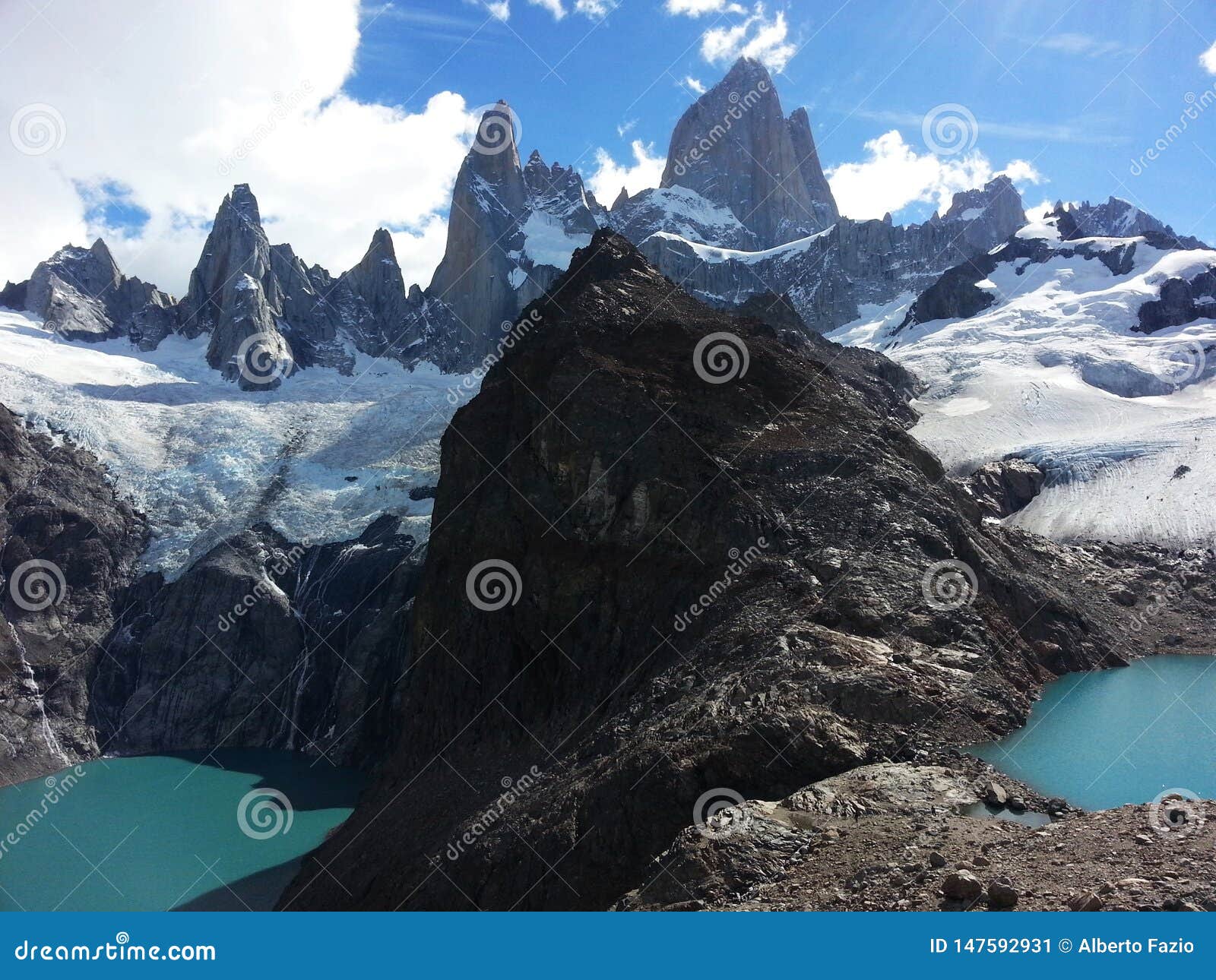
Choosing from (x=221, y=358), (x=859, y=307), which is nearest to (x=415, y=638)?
(x=221, y=358)

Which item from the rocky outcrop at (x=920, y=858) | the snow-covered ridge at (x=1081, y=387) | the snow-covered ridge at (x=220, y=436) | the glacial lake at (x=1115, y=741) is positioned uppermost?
the snow-covered ridge at (x=1081, y=387)

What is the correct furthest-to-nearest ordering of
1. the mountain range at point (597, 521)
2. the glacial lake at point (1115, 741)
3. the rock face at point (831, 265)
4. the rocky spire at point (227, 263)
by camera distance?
the rock face at point (831, 265), the rocky spire at point (227, 263), the mountain range at point (597, 521), the glacial lake at point (1115, 741)

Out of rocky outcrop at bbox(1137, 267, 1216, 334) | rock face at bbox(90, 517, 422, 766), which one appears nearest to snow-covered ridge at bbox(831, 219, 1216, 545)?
rocky outcrop at bbox(1137, 267, 1216, 334)

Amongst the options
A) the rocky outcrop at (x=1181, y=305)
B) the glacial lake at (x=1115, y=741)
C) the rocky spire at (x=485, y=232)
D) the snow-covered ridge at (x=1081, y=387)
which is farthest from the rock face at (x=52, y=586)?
the rocky outcrop at (x=1181, y=305)

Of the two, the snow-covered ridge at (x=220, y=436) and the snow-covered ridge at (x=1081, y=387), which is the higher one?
the snow-covered ridge at (x=1081, y=387)

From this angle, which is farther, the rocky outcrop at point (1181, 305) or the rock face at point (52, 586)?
the rocky outcrop at point (1181, 305)

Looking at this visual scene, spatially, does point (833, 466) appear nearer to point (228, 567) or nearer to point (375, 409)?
point (228, 567)

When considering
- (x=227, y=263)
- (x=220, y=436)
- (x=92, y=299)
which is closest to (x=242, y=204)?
(x=227, y=263)

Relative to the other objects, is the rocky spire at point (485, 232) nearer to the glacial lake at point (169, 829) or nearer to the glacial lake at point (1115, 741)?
the glacial lake at point (169, 829)
